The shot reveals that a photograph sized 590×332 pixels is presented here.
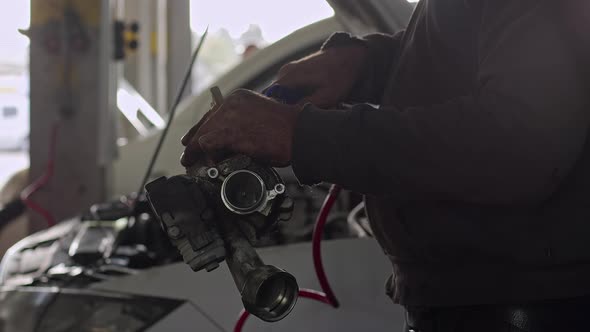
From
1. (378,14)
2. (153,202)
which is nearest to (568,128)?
(153,202)

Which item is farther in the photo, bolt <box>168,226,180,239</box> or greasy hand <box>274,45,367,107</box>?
greasy hand <box>274,45,367,107</box>

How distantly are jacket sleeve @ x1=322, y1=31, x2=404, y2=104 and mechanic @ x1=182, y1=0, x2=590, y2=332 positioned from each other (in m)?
0.14

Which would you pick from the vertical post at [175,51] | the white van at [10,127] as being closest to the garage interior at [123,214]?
the vertical post at [175,51]

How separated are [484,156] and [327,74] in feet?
1.55

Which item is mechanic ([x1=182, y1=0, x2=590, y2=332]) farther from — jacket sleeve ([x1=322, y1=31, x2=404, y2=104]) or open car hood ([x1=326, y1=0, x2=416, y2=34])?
open car hood ([x1=326, y1=0, x2=416, y2=34])

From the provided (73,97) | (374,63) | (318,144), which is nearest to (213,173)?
(318,144)

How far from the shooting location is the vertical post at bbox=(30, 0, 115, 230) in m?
4.42

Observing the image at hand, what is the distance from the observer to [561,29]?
968mm

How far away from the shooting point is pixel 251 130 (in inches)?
39.5

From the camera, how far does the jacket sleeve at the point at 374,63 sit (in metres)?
1.38

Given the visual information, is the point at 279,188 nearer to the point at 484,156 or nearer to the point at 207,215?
the point at 207,215

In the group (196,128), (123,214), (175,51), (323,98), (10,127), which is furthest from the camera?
(10,127)

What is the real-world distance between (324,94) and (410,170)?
1.34 ft

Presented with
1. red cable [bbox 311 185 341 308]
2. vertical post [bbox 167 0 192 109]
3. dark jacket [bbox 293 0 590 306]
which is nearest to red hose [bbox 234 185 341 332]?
red cable [bbox 311 185 341 308]
